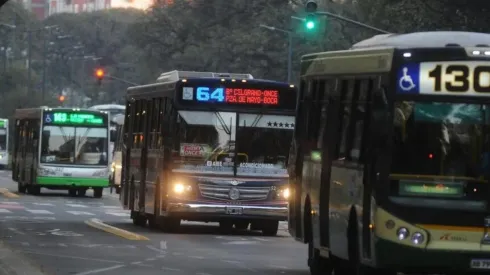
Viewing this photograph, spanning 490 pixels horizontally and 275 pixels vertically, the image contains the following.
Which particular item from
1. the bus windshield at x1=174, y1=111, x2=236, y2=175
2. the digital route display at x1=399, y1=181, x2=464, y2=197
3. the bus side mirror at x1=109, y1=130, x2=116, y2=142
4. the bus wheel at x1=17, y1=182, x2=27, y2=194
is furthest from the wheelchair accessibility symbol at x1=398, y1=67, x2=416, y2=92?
the bus wheel at x1=17, y1=182, x2=27, y2=194

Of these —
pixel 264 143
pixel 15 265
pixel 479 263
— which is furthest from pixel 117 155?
pixel 479 263

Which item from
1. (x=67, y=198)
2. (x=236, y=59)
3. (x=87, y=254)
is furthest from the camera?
(x=236, y=59)

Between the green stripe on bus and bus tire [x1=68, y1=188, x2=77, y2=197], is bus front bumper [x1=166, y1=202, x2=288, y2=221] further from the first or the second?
bus tire [x1=68, y1=188, x2=77, y2=197]

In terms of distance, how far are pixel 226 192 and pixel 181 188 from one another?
0.85 m

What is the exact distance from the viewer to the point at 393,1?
190 ft

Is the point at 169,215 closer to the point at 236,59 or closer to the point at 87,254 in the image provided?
the point at 87,254

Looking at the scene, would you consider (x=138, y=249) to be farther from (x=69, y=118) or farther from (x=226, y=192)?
(x=69, y=118)

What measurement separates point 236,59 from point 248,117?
5721 centimetres

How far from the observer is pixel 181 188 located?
27.7 m

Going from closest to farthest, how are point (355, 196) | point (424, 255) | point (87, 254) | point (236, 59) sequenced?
1. point (424, 255)
2. point (355, 196)
3. point (87, 254)
4. point (236, 59)

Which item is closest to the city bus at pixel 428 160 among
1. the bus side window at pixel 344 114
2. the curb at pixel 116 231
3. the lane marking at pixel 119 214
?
the bus side window at pixel 344 114

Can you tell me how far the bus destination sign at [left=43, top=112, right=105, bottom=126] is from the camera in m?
49.1

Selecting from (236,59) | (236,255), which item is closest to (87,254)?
(236,255)

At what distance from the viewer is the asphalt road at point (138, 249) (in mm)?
19516
